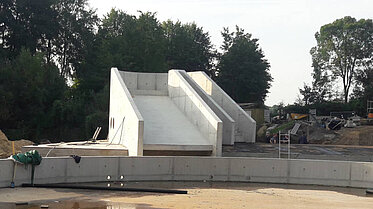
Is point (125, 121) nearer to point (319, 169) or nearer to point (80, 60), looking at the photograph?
point (319, 169)

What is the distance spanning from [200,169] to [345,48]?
51871 millimetres

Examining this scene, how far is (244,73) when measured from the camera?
67250mm

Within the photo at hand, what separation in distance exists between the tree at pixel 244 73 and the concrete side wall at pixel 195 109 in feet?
107

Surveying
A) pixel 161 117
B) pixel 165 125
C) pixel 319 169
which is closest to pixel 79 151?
pixel 165 125

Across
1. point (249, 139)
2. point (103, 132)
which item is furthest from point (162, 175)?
point (103, 132)

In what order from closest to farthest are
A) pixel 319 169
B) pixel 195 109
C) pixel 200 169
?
pixel 200 169 < pixel 319 169 < pixel 195 109

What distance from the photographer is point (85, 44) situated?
61000 millimetres

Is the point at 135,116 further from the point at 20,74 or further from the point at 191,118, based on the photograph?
the point at 20,74

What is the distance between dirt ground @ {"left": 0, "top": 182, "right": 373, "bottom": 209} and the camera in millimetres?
16500

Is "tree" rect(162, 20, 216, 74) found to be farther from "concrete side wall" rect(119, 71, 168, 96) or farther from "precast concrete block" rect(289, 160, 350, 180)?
"precast concrete block" rect(289, 160, 350, 180)

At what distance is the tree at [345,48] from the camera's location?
7038 centimetres

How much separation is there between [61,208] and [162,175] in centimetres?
838

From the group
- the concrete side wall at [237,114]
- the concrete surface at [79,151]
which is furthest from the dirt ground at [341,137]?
the concrete surface at [79,151]

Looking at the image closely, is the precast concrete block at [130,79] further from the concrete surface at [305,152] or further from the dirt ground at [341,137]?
the dirt ground at [341,137]
